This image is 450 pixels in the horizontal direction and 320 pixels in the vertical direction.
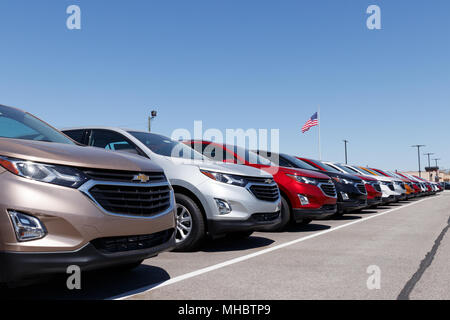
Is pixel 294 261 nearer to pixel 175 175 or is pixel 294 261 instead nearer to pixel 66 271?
pixel 175 175

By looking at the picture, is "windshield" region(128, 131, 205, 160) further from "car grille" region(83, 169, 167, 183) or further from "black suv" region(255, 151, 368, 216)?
"black suv" region(255, 151, 368, 216)

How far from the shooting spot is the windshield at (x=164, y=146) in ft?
20.0

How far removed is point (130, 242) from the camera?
3.49 metres

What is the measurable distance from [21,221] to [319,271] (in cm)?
311

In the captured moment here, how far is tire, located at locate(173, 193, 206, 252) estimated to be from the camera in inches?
220

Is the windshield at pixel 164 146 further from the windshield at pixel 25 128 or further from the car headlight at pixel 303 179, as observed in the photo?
the car headlight at pixel 303 179

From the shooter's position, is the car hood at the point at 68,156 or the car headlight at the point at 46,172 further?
the car hood at the point at 68,156

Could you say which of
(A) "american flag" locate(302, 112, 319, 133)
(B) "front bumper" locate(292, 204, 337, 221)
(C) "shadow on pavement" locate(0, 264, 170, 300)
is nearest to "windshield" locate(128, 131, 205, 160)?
(C) "shadow on pavement" locate(0, 264, 170, 300)

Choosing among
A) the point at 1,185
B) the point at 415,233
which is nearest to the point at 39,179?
the point at 1,185

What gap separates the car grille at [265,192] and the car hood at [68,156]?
2362 millimetres

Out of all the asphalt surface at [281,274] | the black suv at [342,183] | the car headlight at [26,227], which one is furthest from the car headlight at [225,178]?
the black suv at [342,183]

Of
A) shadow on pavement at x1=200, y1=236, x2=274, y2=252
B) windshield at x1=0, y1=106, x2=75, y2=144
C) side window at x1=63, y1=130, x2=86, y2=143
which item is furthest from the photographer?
side window at x1=63, y1=130, x2=86, y2=143

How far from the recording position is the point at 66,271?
3.04 meters

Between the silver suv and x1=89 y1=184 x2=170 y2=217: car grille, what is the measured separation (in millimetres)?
1628
